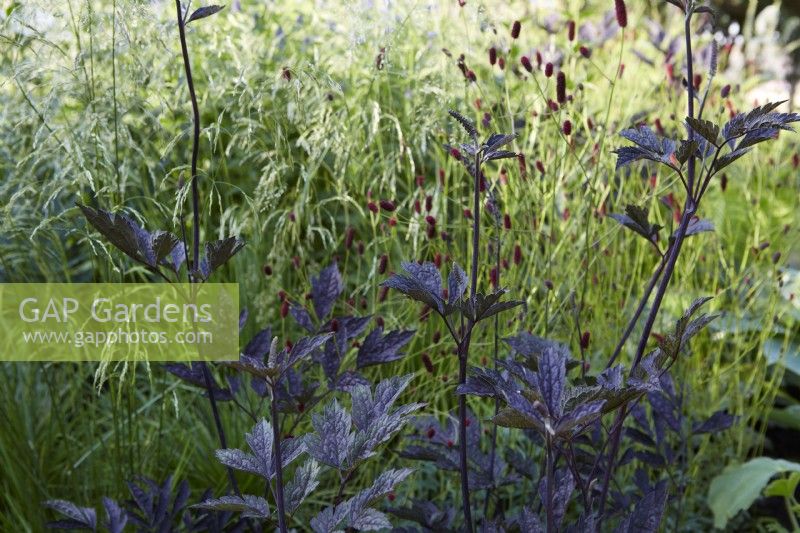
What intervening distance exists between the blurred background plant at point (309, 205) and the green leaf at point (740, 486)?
8 cm

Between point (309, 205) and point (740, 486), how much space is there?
1.12m

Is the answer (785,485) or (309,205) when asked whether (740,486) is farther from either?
(309,205)

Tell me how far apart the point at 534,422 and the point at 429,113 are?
0.99 metres

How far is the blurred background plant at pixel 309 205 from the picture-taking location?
145 centimetres

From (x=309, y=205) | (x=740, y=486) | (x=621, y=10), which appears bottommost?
(x=740, y=486)

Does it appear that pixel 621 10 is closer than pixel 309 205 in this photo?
Yes

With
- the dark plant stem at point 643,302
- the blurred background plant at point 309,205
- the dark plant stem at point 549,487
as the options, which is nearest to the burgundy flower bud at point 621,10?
the blurred background plant at point 309,205

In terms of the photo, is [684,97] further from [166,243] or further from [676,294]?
[166,243]

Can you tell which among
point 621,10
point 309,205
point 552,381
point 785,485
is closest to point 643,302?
point 552,381

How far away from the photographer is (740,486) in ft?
5.36

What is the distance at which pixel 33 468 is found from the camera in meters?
1.44

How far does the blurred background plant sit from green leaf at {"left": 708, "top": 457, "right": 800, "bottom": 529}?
0.08 metres

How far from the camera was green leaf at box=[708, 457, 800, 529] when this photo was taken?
63.0 inches

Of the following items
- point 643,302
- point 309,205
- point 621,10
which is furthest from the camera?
point 309,205
